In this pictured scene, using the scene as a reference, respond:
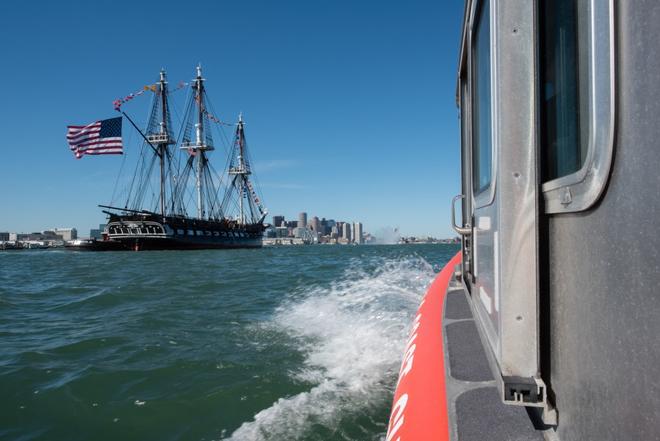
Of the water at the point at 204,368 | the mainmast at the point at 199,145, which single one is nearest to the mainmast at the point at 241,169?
the mainmast at the point at 199,145

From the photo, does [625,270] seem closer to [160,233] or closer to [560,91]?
[560,91]

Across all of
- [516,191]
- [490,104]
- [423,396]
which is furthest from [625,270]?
[423,396]

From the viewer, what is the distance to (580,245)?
3.00ft

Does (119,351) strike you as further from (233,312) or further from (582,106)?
(582,106)

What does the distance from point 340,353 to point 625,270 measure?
4377 millimetres

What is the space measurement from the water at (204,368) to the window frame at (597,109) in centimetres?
255

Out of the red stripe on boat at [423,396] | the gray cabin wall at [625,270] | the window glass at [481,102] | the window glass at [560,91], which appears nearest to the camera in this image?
the gray cabin wall at [625,270]

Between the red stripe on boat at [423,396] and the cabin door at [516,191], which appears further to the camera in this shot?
the red stripe on boat at [423,396]

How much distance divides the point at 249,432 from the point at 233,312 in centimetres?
445

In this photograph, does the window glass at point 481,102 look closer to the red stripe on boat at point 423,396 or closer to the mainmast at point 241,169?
the red stripe on boat at point 423,396

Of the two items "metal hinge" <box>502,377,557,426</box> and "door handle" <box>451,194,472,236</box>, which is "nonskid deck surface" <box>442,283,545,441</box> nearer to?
"metal hinge" <box>502,377,557,426</box>

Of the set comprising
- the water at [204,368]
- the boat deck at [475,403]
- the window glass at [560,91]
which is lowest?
the water at [204,368]

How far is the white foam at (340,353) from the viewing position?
10.5 ft

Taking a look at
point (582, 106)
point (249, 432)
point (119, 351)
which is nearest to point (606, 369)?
point (582, 106)
